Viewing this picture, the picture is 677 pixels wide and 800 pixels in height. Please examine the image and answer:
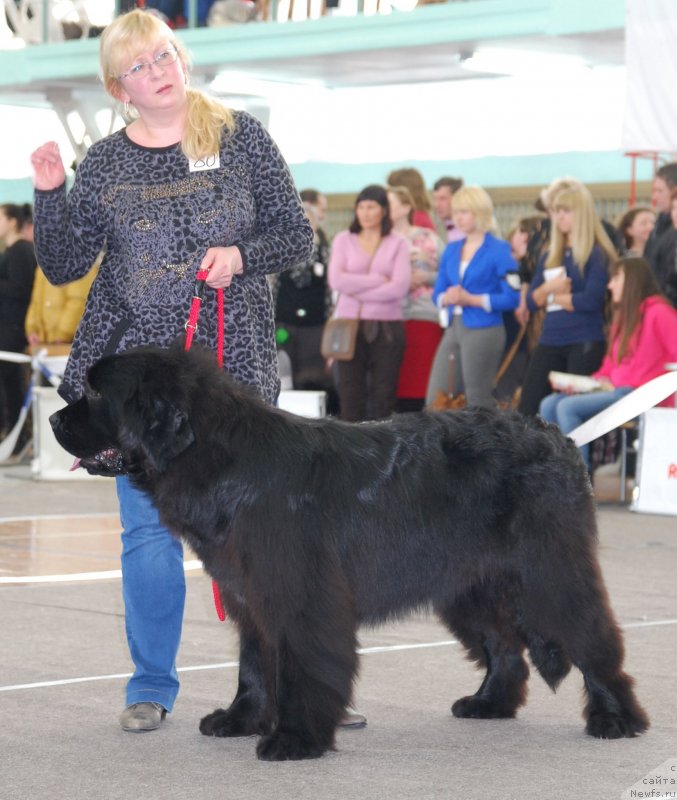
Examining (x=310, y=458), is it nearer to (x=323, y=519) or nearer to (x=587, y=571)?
(x=323, y=519)

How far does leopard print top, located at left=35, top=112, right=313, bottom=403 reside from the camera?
415 cm

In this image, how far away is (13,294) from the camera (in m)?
12.7

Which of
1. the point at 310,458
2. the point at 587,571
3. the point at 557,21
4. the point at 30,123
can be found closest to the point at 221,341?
the point at 310,458

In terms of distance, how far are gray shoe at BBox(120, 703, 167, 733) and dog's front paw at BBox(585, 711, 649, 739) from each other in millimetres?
1233

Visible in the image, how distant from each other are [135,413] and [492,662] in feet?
4.57

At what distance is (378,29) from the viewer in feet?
47.2

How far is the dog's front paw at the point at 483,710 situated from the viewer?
432cm

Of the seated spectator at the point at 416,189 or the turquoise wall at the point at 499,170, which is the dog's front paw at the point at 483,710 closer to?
the seated spectator at the point at 416,189

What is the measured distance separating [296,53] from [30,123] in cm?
653

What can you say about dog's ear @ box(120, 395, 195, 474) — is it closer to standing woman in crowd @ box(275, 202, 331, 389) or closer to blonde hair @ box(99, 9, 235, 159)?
blonde hair @ box(99, 9, 235, 159)

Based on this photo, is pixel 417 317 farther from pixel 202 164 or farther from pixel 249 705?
pixel 249 705

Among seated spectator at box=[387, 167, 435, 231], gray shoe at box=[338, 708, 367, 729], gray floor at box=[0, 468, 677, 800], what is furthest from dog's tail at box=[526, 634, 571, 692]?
seated spectator at box=[387, 167, 435, 231]

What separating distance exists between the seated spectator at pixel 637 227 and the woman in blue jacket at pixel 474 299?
3.91 feet

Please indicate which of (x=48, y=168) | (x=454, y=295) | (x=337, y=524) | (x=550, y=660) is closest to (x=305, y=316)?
(x=454, y=295)
